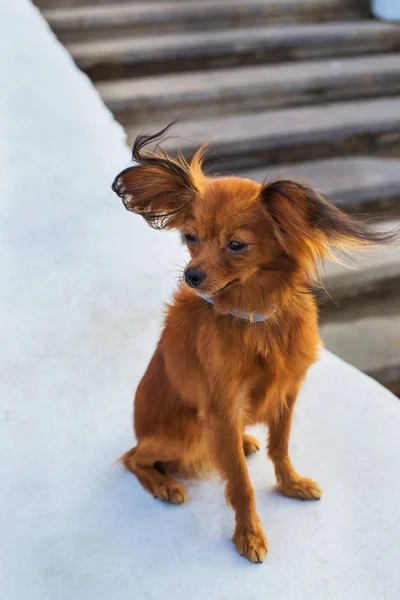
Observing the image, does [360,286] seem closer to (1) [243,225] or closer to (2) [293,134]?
(2) [293,134]

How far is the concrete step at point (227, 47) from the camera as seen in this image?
3.91m

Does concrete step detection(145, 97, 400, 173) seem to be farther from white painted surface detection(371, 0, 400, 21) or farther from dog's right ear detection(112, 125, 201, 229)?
dog's right ear detection(112, 125, 201, 229)

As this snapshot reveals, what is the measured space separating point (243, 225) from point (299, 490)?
0.73 metres

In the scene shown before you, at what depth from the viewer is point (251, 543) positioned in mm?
1523

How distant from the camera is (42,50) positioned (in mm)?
3604

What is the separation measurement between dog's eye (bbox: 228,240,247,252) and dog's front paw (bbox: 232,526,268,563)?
2.11 feet

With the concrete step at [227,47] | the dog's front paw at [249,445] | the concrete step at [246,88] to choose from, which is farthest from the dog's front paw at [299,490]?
the concrete step at [227,47]

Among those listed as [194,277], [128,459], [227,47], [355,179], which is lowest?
[128,459]

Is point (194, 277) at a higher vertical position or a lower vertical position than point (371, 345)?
higher

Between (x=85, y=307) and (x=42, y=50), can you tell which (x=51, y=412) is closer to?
(x=85, y=307)

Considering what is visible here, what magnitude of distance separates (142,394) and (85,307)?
2.70 feet

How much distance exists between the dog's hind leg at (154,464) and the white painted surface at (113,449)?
3 cm

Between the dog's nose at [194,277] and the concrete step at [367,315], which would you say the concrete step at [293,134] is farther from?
the dog's nose at [194,277]

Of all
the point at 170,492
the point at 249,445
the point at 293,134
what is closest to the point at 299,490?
the point at 249,445
